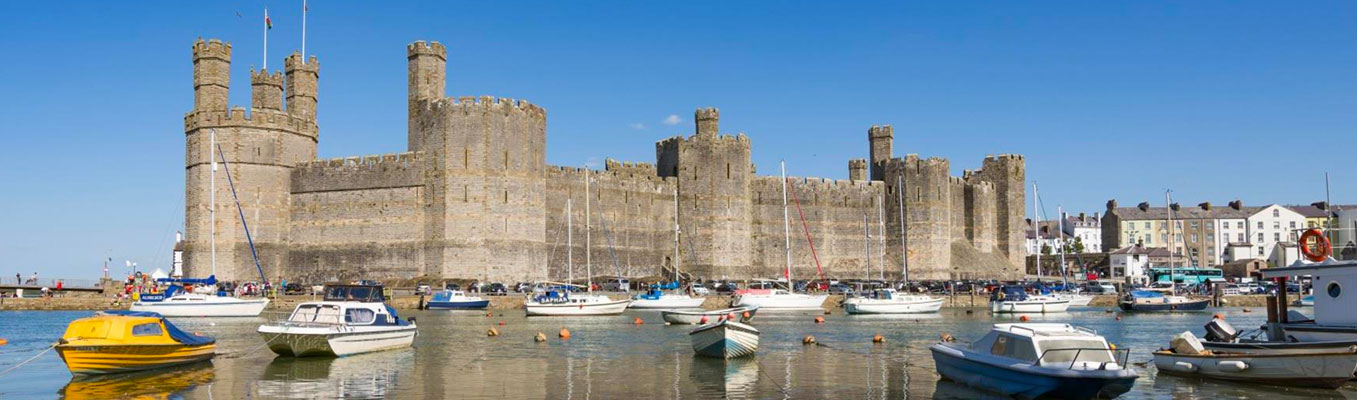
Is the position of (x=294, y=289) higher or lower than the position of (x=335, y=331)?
higher

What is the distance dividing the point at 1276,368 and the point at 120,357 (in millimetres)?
23305

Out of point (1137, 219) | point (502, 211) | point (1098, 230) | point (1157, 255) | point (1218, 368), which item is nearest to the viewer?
point (1218, 368)

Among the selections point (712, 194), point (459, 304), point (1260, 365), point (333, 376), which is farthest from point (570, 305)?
point (1260, 365)

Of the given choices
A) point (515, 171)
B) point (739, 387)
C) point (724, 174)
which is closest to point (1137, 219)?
point (724, 174)

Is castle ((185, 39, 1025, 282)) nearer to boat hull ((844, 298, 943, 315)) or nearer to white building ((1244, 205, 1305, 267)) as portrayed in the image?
boat hull ((844, 298, 943, 315))

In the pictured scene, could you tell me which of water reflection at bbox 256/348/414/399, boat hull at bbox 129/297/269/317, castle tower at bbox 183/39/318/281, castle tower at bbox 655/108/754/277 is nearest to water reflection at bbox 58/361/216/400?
water reflection at bbox 256/348/414/399

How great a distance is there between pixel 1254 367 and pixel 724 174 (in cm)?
5522

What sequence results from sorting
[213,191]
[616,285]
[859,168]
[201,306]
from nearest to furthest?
[201,306]
[213,191]
[616,285]
[859,168]

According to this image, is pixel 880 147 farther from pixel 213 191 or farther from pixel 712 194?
pixel 213 191

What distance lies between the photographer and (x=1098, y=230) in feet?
510

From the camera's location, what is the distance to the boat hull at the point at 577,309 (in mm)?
54219

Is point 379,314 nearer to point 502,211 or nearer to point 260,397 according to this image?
point 260,397

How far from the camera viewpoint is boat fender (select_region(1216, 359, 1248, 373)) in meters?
24.3

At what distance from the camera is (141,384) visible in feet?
82.6
